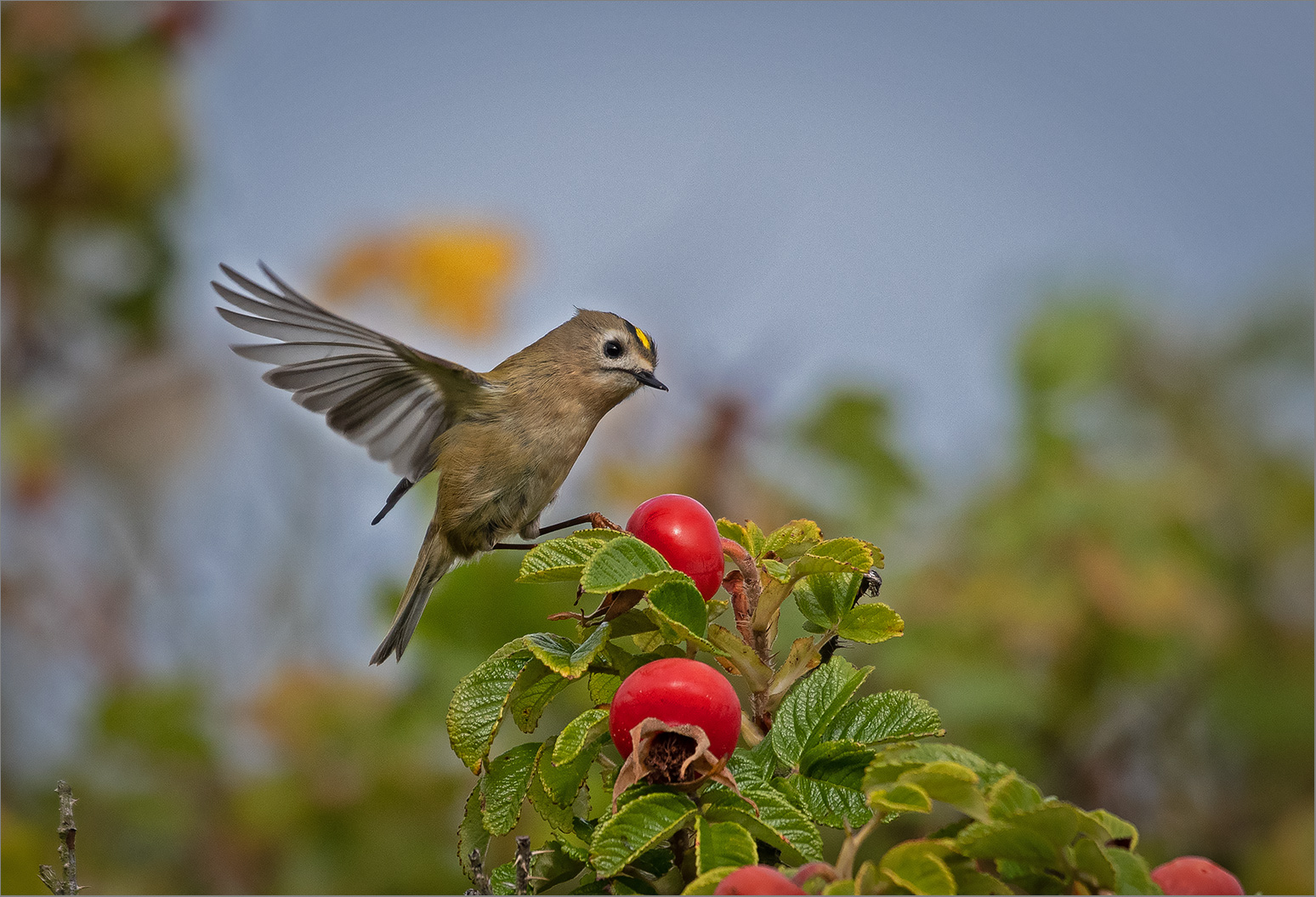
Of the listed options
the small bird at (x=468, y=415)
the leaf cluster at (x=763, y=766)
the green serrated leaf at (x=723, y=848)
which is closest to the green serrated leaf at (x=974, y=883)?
the leaf cluster at (x=763, y=766)

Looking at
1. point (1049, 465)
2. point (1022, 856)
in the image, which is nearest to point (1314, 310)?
point (1049, 465)

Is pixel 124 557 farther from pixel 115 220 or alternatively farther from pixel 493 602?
pixel 493 602

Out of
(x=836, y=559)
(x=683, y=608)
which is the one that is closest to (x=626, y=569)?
(x=683, y=608)

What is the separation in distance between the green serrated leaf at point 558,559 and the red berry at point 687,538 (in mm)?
83

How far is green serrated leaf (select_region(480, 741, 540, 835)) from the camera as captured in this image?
63.4 inches

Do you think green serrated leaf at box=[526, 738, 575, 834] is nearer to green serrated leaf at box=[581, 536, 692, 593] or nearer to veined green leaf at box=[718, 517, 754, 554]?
green serrated leaf at box=[581, 536, 692, 593]

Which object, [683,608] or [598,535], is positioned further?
[598,535]

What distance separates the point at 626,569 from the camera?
1477 mm

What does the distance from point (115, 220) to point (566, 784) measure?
546 cm

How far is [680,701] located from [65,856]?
0.87 m

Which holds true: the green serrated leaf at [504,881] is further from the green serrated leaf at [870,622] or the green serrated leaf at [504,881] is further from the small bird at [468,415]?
the small bird at [468,415]

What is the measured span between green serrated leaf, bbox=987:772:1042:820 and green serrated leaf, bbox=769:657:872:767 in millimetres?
341

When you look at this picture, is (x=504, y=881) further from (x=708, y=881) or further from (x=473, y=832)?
(x=708, y=881)

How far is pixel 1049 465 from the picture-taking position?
16.3 ft
